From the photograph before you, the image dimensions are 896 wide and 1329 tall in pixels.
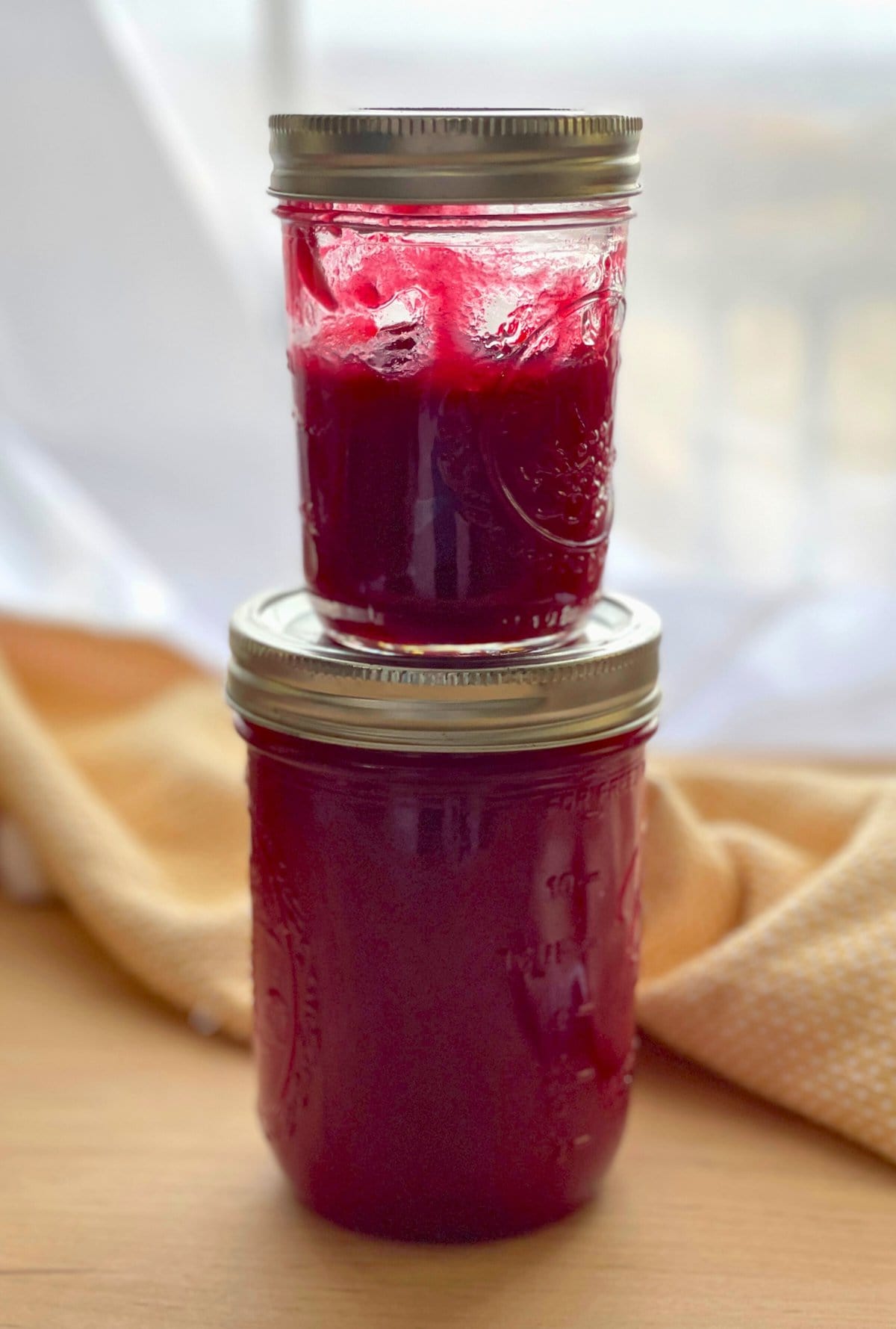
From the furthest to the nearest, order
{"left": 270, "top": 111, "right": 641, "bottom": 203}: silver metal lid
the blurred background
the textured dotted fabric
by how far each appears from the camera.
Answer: the blurred background
the textured dotted fabric
{"left": 270, "top": 111, "right": 641, "bottom": 203}: silver metal lid

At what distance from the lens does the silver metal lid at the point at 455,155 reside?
74 centimetres

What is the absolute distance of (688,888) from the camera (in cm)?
111

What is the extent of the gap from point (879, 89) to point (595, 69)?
235 mm

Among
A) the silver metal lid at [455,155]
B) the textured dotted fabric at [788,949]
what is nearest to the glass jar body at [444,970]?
the textured dotted fabric at [788,949]

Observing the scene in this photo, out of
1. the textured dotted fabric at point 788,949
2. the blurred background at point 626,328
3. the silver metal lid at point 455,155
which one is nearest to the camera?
the silver metal lid at point 455,155

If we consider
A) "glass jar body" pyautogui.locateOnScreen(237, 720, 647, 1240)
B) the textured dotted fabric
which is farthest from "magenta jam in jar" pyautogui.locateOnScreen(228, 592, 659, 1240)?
the textured dotted fabric

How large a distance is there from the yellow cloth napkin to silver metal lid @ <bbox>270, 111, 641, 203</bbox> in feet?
1.64

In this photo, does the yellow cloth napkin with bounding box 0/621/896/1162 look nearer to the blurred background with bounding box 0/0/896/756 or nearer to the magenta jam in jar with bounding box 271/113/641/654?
the blurred background with bounding box 0/0/896/756

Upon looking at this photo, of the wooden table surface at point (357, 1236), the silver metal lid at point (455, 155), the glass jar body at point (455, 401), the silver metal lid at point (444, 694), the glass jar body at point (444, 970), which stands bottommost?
the wooden table surface at point (357, 1236)

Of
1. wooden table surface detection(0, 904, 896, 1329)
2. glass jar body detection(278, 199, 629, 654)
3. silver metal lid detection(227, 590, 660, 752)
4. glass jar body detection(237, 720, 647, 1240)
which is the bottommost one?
wooden table surface detection(0, 904, 896, 1329)

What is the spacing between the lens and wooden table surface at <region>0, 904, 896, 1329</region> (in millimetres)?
835

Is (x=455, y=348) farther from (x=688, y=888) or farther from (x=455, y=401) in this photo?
(x=688, y=888)

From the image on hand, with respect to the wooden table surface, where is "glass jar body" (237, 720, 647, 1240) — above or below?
above

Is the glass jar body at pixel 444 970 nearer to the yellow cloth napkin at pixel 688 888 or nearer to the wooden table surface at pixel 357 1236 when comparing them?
the wooden table surface at pixel 357 1236
